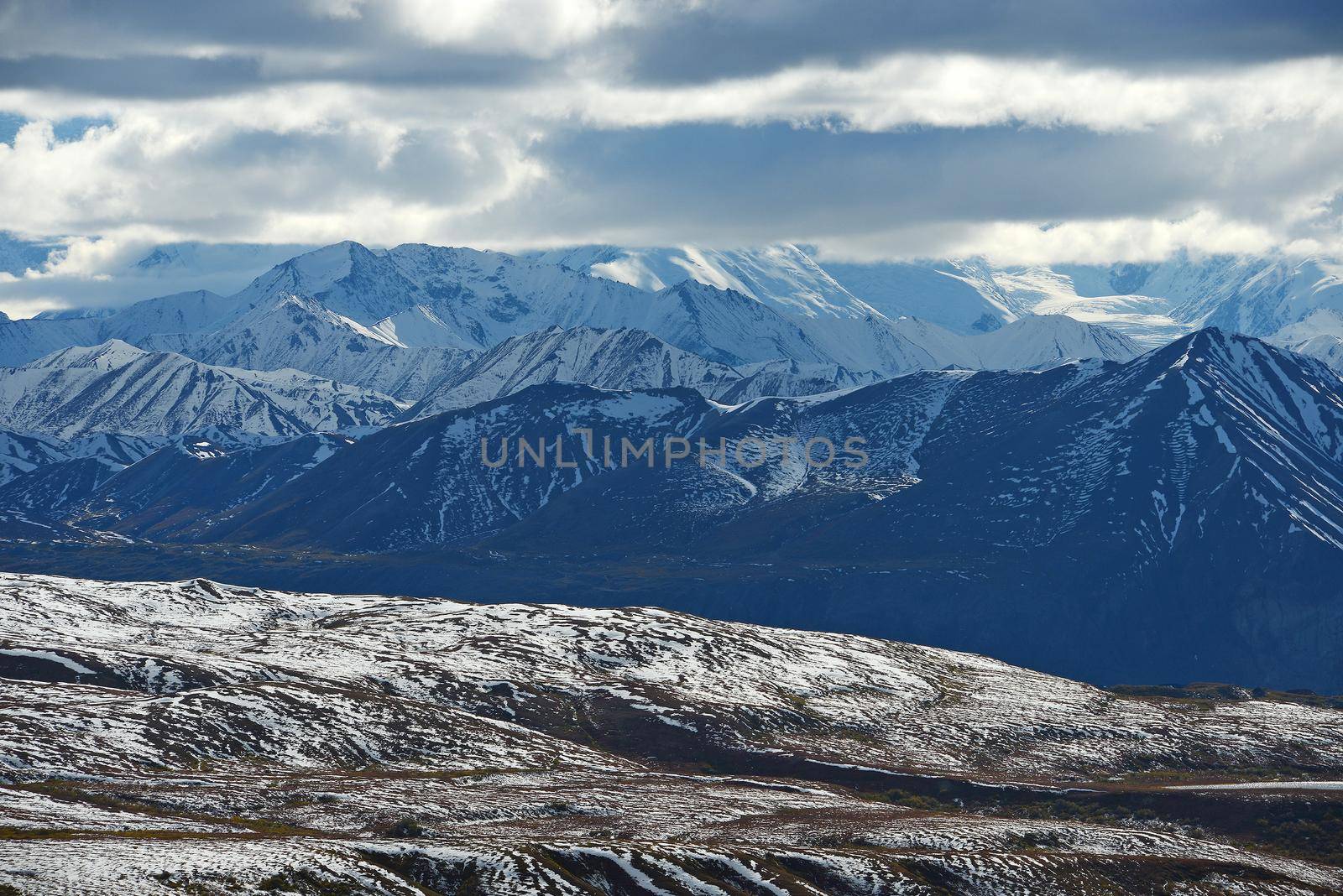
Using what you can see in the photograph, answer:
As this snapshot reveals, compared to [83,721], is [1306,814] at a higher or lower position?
lower

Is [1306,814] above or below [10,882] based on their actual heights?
below

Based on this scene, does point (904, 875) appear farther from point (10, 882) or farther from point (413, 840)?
point (10, 882)

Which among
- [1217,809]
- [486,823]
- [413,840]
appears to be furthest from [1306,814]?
[413,840]

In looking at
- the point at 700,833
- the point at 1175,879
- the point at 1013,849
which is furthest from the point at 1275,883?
the point at 700,833

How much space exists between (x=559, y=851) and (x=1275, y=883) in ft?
221

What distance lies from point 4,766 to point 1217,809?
12752 centimetres

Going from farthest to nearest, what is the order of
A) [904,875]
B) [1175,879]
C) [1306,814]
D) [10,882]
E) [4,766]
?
[1306,814] < [4,766] < [1175,879] < [904,875] < [10,882]

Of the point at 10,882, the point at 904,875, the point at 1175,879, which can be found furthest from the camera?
the point at 1175,879

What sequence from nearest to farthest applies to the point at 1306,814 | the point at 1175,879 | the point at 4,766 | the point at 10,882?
the point at 10,882
the point at 1175,879
the point at 4,766
the point at 1306,814

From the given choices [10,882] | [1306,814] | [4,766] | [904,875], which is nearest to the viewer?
[10,882]

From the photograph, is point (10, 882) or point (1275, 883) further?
point (1275, 883)

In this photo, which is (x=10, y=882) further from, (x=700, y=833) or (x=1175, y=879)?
(x=1175, y=879)

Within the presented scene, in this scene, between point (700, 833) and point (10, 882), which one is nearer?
point (10, 882)

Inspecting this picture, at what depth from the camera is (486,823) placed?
162500 mm
